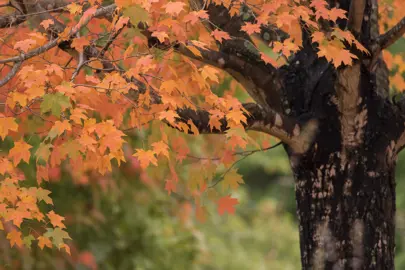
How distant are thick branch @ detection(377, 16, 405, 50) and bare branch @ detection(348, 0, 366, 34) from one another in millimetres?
246

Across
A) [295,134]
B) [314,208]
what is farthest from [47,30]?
[314,208]

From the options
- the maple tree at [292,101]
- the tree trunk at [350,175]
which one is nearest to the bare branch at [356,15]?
the maple tree at [292,101]

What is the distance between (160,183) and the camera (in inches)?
485

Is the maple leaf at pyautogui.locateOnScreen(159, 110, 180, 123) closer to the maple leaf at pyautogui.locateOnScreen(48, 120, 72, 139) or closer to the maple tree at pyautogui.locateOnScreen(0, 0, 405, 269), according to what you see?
the maple tree at pyautogui.locateOnScreen(0, 0, 405, 269)

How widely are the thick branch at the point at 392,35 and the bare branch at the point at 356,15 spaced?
25 cm

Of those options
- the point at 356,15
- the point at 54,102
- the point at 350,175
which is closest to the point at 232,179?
the point at 350,175

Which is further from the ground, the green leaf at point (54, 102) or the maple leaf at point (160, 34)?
the maple leaf at point (160, 34)

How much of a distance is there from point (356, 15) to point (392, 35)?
37cm

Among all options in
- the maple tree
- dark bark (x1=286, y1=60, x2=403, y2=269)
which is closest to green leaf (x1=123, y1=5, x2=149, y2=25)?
the maple tree

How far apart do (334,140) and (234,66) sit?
103cm

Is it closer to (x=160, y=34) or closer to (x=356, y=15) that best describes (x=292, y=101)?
(x=356, y=15)

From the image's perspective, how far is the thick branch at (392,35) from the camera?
6.38 meters

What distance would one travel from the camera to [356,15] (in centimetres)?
632

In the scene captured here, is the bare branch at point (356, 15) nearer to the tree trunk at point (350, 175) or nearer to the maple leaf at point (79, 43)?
the tree trunk at point (350, 175)
